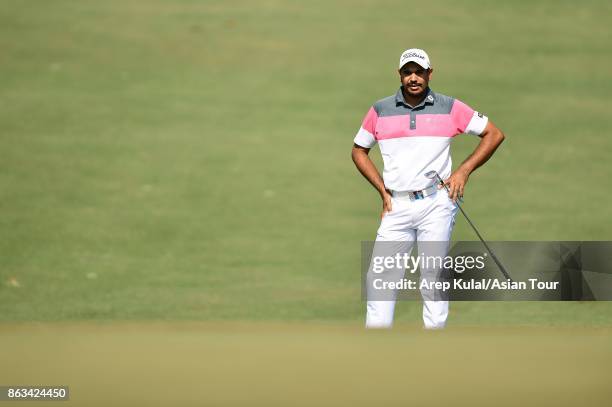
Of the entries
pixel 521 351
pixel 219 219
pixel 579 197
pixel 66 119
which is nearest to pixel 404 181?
pixel 521 351

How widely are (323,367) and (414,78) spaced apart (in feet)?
13.7

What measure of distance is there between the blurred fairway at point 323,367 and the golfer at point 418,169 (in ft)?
12.2

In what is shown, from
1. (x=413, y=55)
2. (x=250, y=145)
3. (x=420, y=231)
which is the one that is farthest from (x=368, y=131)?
(x=250, y=145)

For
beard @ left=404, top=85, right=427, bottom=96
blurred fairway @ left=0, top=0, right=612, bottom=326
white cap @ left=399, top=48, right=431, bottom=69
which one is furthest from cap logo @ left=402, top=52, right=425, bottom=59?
blurred fairway @ left=0, top=0, right=612, bottom=326

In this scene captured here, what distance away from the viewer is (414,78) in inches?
307

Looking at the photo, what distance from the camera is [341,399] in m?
3.82

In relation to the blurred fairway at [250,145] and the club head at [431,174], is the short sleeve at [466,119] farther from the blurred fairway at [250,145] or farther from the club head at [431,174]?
the blurred fairway at [250,145]

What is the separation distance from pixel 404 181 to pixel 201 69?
14529 millimetres

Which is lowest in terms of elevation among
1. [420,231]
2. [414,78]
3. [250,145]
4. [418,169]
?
[420,231]

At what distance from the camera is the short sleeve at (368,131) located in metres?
8.08

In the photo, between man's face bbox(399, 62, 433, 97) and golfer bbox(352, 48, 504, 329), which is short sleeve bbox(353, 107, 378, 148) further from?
man's face bbox(399, 62, 433, 97)

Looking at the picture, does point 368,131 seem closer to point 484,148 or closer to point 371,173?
point 371,173

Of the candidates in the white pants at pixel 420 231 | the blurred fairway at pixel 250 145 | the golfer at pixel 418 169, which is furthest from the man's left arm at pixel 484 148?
the blurred fairway at pixel 250 145

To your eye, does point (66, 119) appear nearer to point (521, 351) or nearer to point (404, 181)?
point (404, 181)
